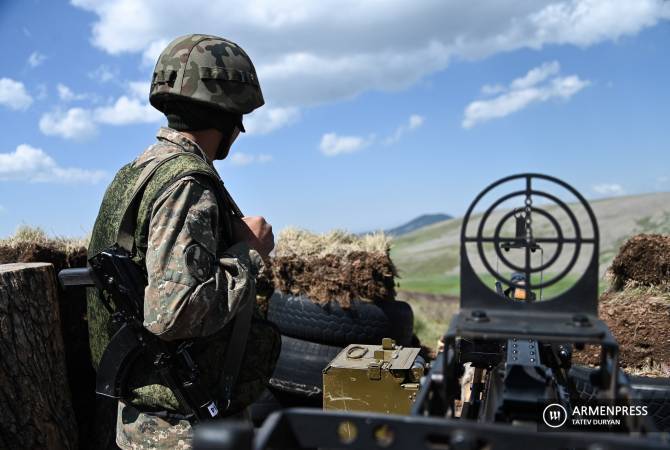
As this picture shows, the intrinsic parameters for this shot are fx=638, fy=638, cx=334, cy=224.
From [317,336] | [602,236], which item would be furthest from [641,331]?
[602,236]

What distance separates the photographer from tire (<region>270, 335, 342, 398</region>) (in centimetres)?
591

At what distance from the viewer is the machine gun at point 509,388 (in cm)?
124

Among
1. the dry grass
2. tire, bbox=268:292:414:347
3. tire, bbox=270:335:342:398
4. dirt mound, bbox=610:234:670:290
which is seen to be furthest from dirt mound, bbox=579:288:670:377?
tire, bbox=270:335:342:398

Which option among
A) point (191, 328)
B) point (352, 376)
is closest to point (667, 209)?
point (352, 376)

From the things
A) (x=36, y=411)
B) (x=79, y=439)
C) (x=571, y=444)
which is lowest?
(x=79, y=439)

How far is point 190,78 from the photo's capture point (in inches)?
111

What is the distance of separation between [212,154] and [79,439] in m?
2.98

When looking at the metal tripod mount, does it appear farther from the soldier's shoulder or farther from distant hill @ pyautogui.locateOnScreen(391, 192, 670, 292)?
distant hill @ pyautogui.locateOnScreen(391, 192, 670, 292)

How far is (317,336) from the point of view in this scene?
6039 mm

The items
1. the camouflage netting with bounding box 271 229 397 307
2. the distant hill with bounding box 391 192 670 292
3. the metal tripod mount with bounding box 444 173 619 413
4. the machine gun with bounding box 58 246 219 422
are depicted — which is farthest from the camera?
the distant hill with bounding box 391 192 670 292

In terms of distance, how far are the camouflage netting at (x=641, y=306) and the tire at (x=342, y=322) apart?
5.63ft

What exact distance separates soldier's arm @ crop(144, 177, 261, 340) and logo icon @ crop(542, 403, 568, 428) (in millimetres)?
1225

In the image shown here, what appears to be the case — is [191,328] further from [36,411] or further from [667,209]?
[667,209]

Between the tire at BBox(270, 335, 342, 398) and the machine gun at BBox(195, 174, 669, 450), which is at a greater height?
the machine gun at BBox(195, 174, 669, 450)
